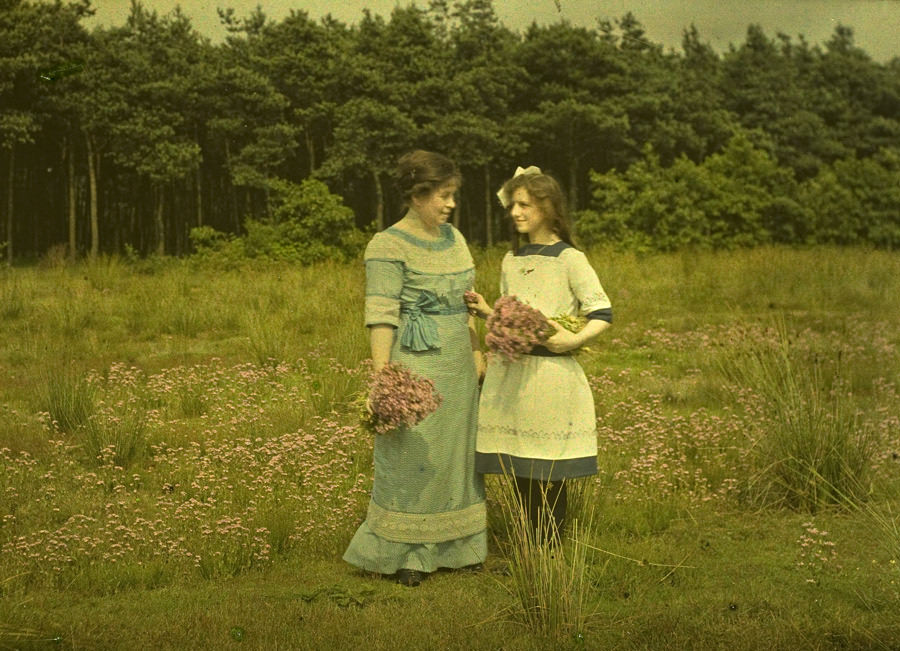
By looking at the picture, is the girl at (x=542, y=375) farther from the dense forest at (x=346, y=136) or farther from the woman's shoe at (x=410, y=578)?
the dense forest at (x=346, y=136)

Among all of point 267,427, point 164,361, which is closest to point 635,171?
point 164,361

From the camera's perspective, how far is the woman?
503cm

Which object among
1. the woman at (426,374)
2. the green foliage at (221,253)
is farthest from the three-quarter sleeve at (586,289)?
the green foliage at (221,253)

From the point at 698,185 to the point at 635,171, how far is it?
244 centimetres

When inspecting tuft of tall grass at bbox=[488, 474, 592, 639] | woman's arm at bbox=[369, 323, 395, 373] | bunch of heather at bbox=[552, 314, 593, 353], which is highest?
bunch of heather at bbox=[552, 314, 593, 353]

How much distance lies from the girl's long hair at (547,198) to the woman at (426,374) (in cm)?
28

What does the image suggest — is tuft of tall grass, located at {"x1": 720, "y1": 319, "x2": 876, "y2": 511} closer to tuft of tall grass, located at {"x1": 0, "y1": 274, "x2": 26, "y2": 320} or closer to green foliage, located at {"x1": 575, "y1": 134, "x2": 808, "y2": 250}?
tuft of tall grass, located at {"x1": 0, "y1": 274, "x2": 26, "y2": 320}

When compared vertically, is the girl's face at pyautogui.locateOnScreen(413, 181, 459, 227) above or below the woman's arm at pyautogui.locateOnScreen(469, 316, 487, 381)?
above

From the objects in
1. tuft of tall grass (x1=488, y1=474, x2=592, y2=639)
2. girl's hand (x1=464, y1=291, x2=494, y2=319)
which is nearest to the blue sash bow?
girl's hand (x1=464, y1=291, x2=494, y2=319)

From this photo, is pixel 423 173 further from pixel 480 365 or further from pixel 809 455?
pixel 809 455

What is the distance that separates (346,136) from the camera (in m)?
18.4

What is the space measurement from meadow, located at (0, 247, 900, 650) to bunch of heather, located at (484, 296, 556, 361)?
36.1 inches

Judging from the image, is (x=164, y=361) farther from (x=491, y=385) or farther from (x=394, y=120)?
(x=394, y=120)

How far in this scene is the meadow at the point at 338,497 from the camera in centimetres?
468
